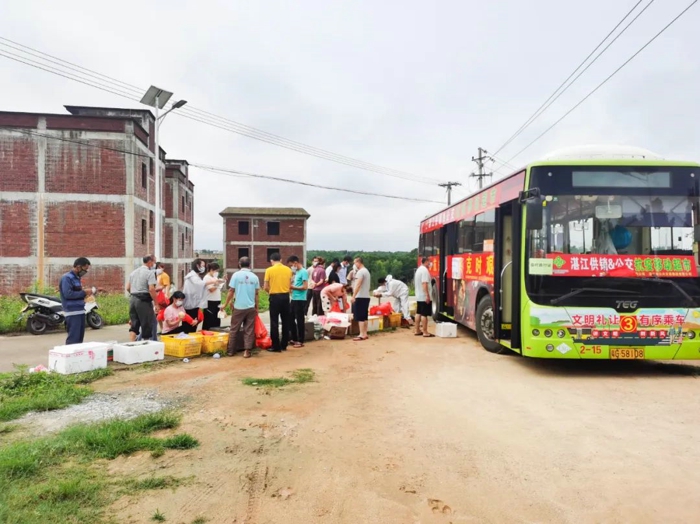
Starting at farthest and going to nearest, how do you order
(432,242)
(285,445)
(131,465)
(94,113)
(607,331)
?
1. (94,113)
2. (432,242)
3. (607,331)
4. (285,445)
5. (131,465)

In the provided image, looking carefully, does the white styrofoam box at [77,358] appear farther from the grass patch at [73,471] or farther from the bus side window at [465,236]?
the bus side window at [465,236]

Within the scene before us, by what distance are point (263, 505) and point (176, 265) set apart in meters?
33.8

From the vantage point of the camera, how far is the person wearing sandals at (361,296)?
10266mm

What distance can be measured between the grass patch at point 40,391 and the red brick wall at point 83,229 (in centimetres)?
1735

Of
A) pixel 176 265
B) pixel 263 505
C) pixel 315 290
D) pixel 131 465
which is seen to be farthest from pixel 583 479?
pixel 176 265

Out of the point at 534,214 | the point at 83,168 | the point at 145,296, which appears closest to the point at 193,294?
the point at 145,296

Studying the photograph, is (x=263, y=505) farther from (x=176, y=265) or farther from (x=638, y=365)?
(x=176, y=265)

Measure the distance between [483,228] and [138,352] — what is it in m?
6.53

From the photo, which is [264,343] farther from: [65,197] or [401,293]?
[65,197]

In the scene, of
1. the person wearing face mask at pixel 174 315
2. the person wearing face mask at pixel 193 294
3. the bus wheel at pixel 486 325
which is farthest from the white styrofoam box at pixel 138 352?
the bus wheel at pixel 486 325

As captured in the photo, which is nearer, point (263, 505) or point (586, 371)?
point (263, 505)

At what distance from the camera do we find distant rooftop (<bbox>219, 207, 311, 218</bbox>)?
154ft

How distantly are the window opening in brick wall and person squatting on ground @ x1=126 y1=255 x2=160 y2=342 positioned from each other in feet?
128

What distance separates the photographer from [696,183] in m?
6.99
